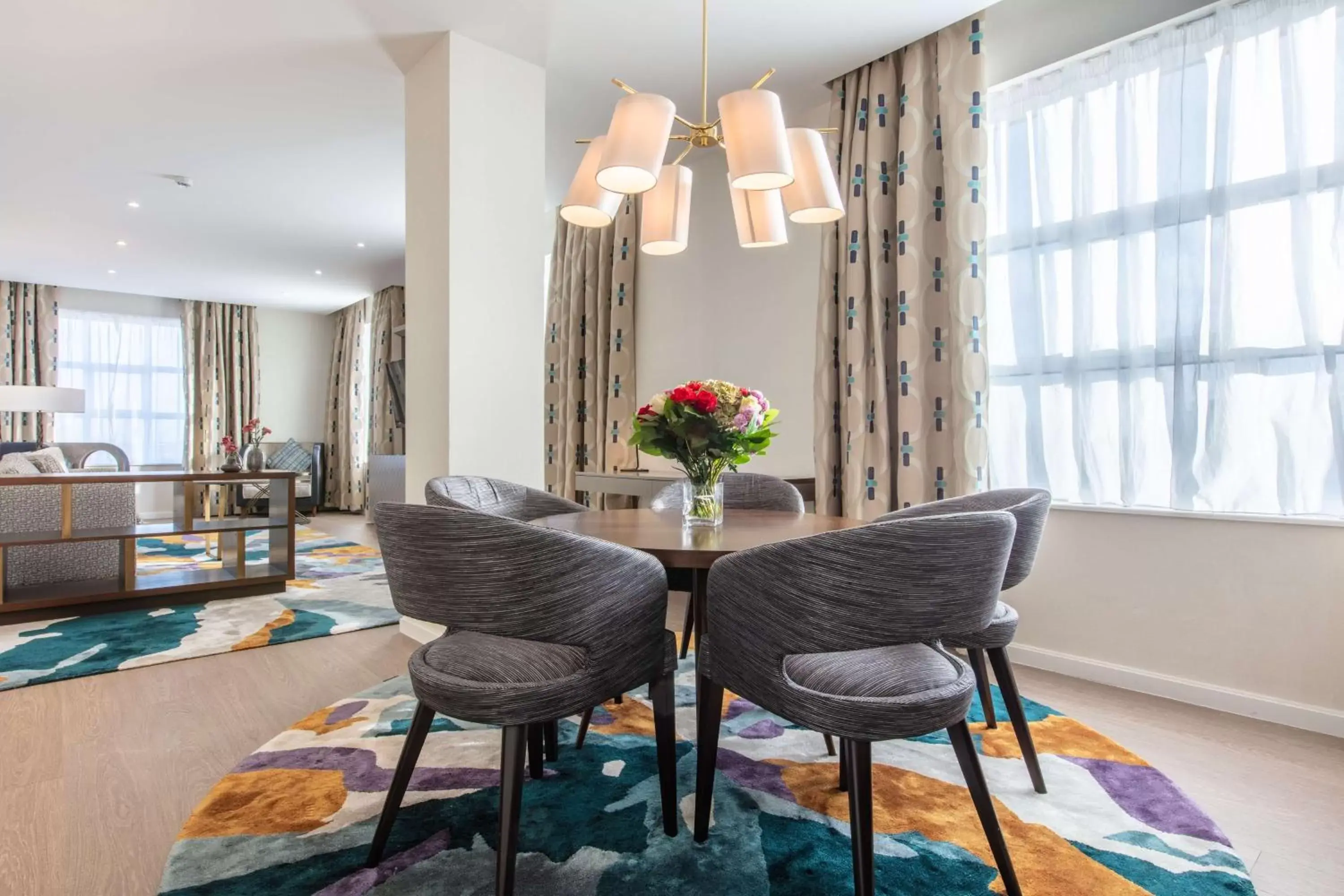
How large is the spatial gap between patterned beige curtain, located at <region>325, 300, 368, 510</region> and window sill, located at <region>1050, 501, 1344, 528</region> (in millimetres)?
8480

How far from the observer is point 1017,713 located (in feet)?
5.95

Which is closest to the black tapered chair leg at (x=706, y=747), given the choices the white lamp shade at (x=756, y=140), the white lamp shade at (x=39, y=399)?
the white lamp shade at (x=756, y=140)

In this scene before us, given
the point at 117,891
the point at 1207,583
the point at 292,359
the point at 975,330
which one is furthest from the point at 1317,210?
the point at 292,359

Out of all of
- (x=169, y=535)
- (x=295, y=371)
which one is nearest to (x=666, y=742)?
(x=169, y=535)

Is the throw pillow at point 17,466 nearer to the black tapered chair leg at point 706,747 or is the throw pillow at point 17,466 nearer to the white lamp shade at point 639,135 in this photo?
the white lamp shade at point 639,135

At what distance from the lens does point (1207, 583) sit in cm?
254

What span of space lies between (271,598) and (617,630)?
3616 millimetres

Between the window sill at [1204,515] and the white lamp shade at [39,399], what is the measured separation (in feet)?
22.5

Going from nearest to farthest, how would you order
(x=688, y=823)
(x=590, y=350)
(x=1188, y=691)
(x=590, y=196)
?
(x=688, y=823) < (x=590, y=196) < (x=1188, y=691) < (x=590, y=350)

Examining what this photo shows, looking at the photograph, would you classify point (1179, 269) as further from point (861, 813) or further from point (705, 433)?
point (861, 813)

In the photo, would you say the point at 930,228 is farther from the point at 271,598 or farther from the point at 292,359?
the point at 292,359

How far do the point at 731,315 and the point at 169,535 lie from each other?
3.45m

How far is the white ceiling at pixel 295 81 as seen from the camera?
118 inches

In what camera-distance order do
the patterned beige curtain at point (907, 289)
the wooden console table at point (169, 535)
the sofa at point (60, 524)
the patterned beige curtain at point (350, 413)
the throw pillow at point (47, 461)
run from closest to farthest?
1. the patterned beige curtain at point (907, 289)
2. the wooden console table at point (169, 535)
3. the sofa at point (60, 524)
4. the throw pillow at point (47, 461)
5. the patterned beige curtain at point (350, 413)
